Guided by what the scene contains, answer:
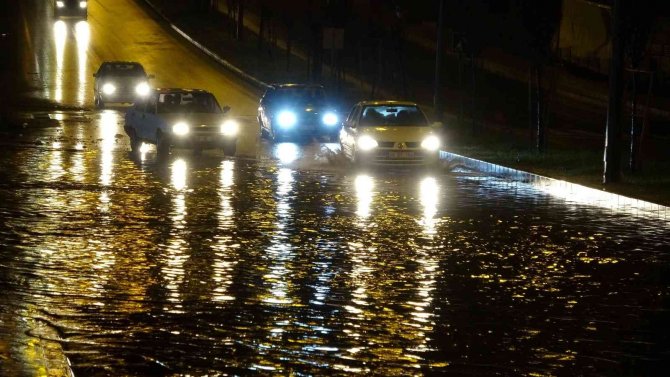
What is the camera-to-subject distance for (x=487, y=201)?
20438mm

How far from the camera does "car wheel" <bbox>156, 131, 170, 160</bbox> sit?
95.1 ft

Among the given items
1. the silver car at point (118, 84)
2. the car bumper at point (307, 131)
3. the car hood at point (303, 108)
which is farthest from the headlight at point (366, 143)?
the silver car at point (118, 84)

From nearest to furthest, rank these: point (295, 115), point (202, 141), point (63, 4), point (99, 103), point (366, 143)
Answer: point (366, 143), point (202, 141), point (295, 115), point (99, 103), point (63, 4)

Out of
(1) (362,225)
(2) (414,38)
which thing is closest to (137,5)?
(2) (414,38)

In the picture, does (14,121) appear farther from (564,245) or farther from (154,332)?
(154,332)

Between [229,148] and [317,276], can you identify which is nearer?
[317,276]

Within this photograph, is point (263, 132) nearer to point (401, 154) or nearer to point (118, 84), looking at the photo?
point (401, 154)

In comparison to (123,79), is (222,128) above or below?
below

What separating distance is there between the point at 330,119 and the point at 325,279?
24701mm

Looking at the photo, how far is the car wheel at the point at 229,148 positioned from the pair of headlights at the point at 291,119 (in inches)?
237

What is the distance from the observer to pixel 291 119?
36.1 metres

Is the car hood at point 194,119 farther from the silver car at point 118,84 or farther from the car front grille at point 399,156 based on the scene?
the silver car at point 118,84

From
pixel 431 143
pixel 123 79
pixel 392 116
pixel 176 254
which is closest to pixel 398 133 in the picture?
pixel 431 143

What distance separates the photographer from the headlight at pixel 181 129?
28906mm
